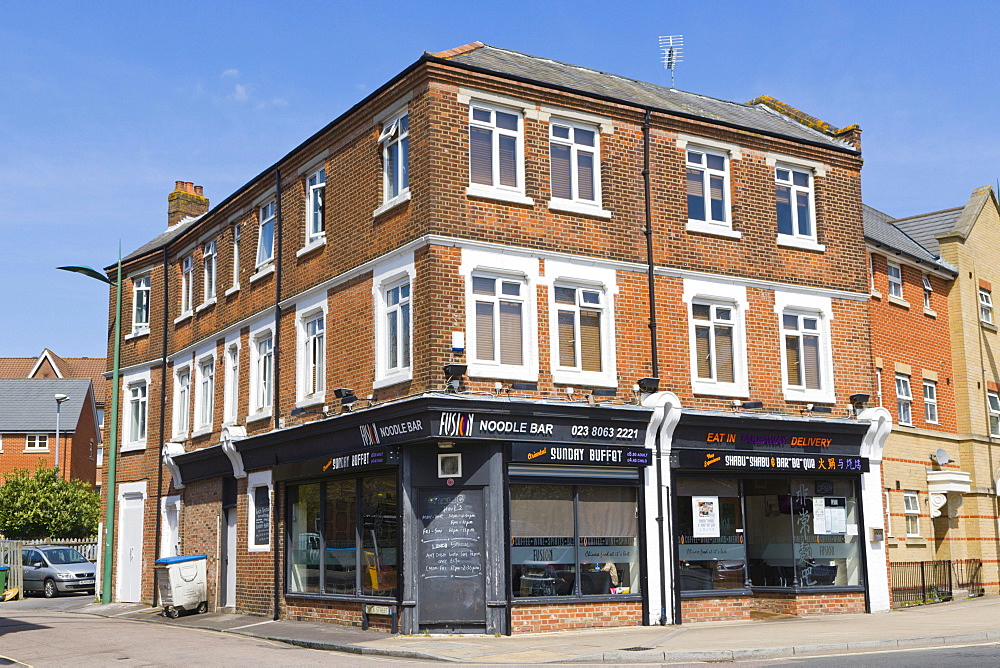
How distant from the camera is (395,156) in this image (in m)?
19.1

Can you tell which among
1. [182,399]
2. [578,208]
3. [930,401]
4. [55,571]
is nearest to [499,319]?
[578,208]

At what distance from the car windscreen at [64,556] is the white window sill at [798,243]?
25.5 m

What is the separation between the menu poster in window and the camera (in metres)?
19.5

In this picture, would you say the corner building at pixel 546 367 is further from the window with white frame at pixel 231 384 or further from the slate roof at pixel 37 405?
the slate roof at pixel 37 405

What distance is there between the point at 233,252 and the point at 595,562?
12046 mm

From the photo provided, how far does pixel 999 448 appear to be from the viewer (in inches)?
1138

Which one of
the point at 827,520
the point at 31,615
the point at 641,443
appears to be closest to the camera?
the point at 641,443

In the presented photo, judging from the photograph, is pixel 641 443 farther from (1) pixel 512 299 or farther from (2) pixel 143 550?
(2) pixel 143 550

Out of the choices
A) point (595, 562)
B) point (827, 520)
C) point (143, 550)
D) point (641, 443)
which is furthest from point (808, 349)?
point (143, 550)

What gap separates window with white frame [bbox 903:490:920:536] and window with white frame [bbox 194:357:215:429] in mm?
17000

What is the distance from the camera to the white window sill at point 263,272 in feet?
75.5

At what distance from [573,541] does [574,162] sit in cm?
677

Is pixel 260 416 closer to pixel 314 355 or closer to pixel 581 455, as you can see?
pixel 314 355

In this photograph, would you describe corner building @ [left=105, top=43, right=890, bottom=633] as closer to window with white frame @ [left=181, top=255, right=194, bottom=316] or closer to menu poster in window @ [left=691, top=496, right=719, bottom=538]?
menu poster in window @ [left=691, top=496, right=719, bottom=538]
